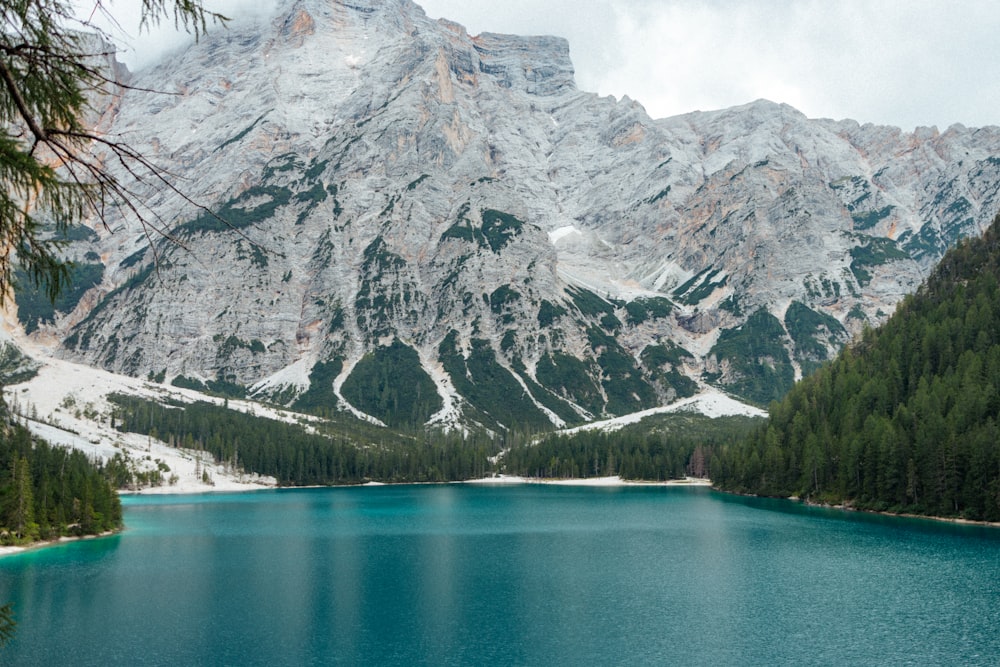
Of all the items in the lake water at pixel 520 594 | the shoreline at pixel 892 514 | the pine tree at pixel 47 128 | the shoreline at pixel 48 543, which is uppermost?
the pine tree at pixel 47 128

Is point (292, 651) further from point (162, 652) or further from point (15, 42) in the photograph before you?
point (15, 42)

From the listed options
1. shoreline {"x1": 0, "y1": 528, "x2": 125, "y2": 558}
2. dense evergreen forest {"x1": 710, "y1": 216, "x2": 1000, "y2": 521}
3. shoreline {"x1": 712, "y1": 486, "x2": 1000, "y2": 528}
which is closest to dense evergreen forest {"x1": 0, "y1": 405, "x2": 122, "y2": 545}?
shoreline {"x1": 0, "y1": 528, "x2": 125, "y2": 558}

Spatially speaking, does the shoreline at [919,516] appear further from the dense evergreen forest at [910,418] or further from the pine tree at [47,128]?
the pine tree at [47,128]

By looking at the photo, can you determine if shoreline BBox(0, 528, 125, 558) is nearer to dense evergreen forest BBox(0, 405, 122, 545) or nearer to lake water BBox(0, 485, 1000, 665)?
dense evergreen forest BBox(0, 405, 122, 545)

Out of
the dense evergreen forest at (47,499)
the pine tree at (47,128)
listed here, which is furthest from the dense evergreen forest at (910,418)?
the dense evergreen forest at (47,499)

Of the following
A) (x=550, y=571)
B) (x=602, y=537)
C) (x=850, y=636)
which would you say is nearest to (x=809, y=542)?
(x=602, y=537)
